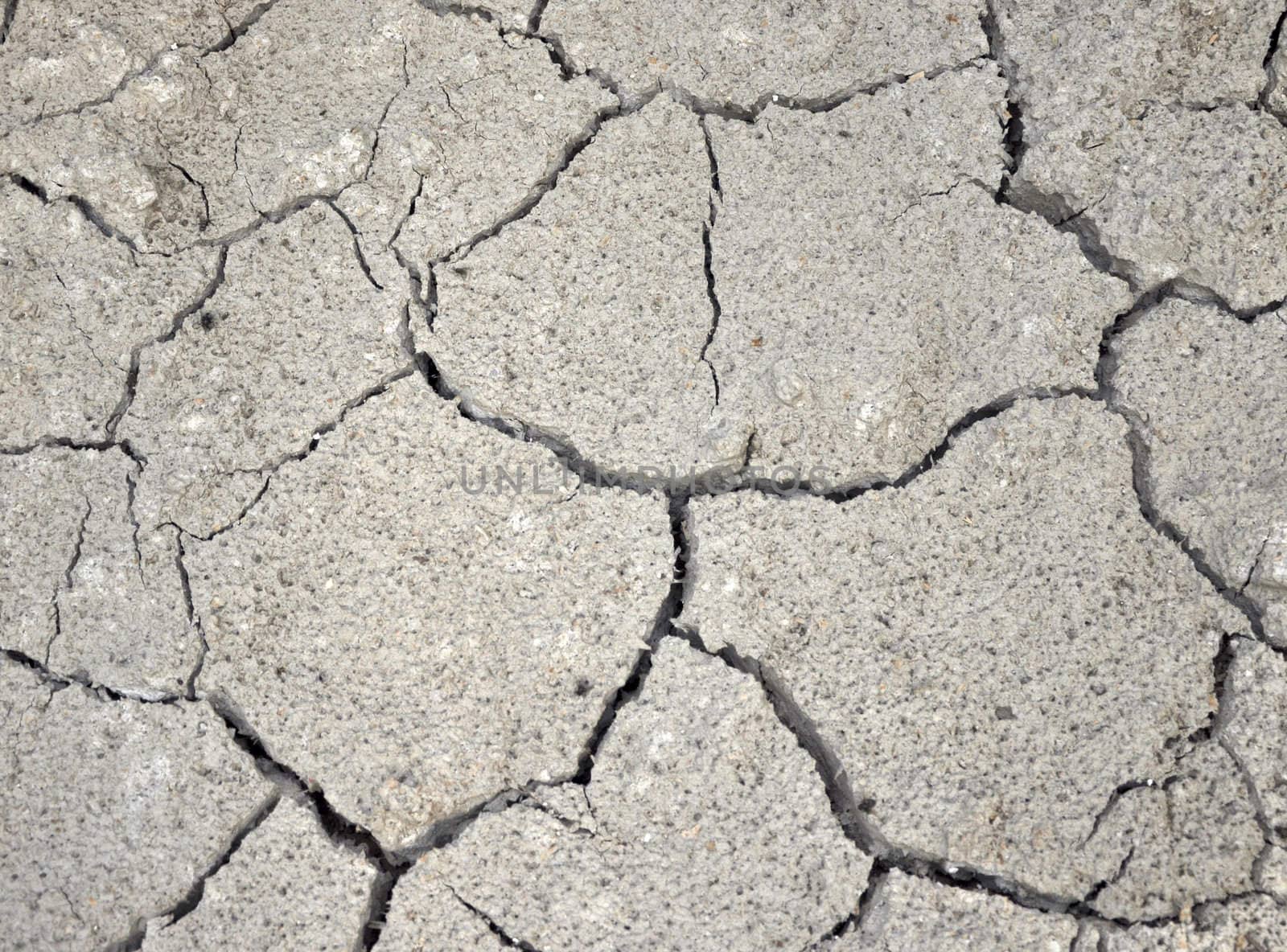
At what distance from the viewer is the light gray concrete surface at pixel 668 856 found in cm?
167

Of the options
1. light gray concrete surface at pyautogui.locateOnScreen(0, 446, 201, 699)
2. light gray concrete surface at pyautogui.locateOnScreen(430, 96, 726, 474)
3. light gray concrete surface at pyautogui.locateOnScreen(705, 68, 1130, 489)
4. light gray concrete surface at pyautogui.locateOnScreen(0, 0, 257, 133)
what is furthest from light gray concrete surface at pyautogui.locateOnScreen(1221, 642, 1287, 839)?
light gray concrete surface at pyautogui.locateOnScreen(0, 0, 257, 133)

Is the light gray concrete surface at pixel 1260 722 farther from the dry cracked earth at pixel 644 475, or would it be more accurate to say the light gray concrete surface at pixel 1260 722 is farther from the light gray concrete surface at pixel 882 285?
the light gray concrete surface at pixel 882 285

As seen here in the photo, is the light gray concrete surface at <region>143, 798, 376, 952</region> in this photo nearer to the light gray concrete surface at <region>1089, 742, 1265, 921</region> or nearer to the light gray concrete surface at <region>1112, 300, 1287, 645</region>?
the light gray concrete surface at <region>1089, 742, 1265, 921</region>

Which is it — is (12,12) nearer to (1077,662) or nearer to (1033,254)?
(1033,254)

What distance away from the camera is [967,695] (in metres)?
1.76

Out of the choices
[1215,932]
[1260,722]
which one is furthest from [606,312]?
[1215,932]

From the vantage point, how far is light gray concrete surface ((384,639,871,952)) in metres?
1.67

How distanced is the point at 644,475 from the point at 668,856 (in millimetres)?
603

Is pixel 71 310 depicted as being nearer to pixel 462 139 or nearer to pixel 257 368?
pixel 257 368

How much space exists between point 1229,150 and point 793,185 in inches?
30.1

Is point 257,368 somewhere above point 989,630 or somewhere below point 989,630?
below

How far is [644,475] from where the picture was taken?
186cm

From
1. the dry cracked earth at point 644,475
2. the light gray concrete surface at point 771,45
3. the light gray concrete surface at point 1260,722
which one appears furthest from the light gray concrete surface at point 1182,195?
the light gray concrete surface at point 1260,722

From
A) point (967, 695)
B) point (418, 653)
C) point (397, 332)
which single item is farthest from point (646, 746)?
point (397, 332)
